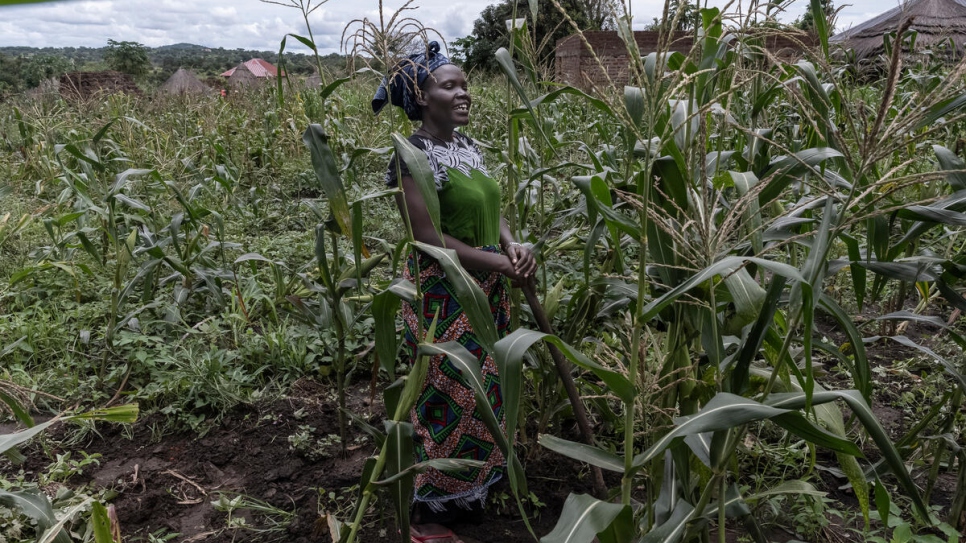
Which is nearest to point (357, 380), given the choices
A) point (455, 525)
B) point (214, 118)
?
point (455, 525)

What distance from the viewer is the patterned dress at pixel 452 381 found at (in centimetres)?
215

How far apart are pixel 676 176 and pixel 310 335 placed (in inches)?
92.1

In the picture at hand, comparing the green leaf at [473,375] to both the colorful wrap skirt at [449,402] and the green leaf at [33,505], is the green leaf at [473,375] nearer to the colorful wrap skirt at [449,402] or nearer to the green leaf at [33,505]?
the colorful wrap skirt at [449,402]

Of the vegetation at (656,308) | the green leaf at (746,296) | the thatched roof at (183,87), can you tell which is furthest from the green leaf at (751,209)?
the thatched roof at (183,87)

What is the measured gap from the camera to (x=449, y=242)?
2.04 metres

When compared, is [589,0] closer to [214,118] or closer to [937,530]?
[937,530]

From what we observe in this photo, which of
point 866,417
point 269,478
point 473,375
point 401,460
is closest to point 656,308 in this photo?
point 866,417

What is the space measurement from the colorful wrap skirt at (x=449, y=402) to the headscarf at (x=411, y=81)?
0.49 m

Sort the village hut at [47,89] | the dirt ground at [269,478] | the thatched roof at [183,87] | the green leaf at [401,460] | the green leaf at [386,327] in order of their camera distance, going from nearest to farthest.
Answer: the green leaf at [401,460], the green leaf at [386,327], the dirt ground at [269,478], the village hut at [47,89], the thatched roof at [183,87]

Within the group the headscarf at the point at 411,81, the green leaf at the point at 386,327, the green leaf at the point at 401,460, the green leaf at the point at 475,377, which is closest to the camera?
the green leaf at the point at 475,377

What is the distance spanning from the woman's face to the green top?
0.17 meters

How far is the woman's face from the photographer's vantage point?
6.85 feet

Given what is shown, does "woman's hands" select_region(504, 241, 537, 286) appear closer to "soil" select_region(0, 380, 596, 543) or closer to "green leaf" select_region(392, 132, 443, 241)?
"green leaf" select_region(392, 132, 443, 241)

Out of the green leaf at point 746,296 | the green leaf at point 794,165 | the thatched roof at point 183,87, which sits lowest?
the green leaf at point 746,296
